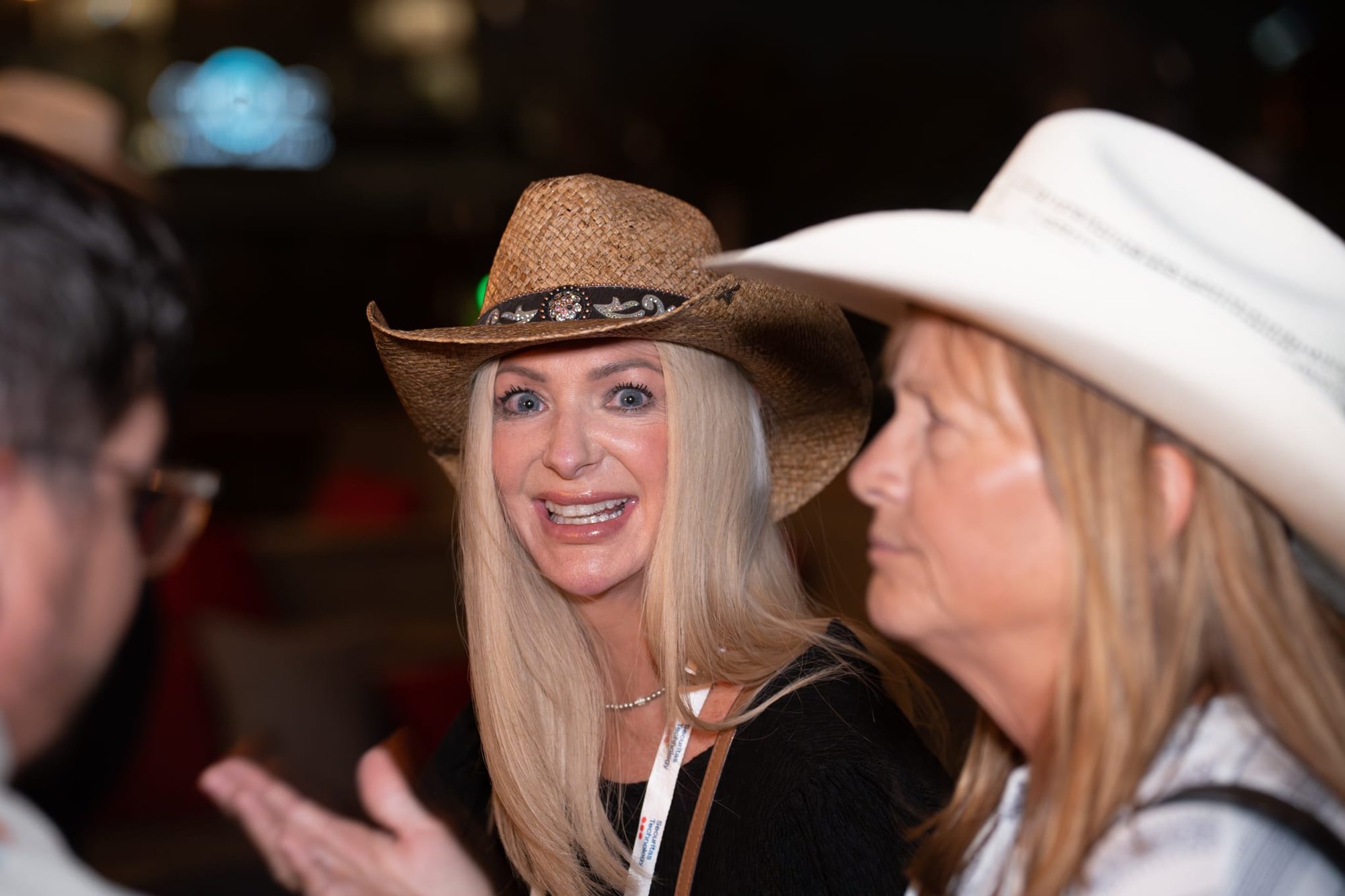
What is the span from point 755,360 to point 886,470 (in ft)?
2.20

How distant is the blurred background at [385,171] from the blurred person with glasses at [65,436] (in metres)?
0.07

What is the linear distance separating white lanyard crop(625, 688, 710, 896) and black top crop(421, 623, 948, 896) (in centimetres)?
2

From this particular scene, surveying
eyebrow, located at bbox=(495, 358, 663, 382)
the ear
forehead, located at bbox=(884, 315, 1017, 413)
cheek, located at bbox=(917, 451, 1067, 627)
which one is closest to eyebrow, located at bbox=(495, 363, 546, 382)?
eyebrow, located at bbox=(495, 358, 663, 382)

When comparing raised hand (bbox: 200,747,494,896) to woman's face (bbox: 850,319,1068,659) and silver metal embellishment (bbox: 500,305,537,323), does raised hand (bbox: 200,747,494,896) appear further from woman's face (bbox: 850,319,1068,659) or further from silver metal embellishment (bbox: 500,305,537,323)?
silver metal embellishment (bbox: 500,305,537,323)

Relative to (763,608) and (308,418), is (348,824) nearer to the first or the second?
(763,608)

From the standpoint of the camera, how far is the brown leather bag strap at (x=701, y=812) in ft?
4.78

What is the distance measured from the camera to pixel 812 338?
166 centimetres

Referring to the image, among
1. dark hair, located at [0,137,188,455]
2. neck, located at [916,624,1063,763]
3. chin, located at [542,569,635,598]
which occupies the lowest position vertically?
chin, located at [542,569,635,598]

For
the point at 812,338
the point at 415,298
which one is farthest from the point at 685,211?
the point at 415,298

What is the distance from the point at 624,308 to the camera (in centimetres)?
156

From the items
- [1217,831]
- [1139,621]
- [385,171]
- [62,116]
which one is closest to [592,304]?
[1139,621]

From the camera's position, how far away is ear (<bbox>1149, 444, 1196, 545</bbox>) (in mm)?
925

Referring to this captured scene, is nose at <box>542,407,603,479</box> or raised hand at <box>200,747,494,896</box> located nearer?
raised hand at <box>200,747,494,896</box>

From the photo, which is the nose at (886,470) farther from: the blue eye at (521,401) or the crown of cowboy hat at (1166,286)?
the blue eye at (521,401)
